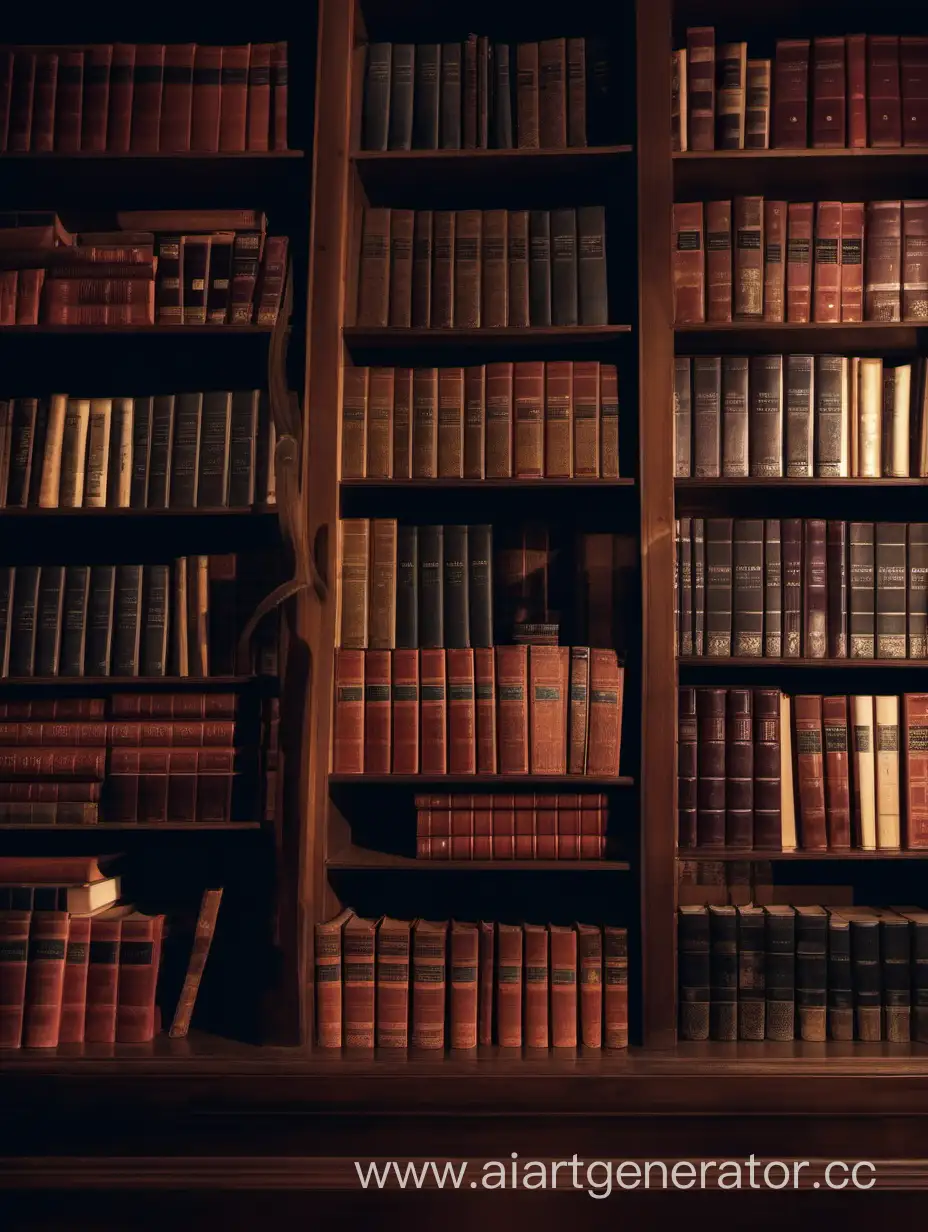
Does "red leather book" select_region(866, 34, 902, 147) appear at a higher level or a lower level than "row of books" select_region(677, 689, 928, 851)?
higher

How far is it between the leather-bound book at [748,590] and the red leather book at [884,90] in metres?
0.83

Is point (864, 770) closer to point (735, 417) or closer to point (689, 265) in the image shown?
point (735, 417)

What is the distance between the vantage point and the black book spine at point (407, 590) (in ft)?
6.76

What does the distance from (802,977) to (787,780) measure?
37cm

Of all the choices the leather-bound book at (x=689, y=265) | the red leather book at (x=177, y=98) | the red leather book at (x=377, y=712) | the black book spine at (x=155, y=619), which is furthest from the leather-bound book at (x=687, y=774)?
the red leather book at (x=177, y=98)

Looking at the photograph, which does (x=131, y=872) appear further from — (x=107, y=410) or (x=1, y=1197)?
(x=107, y=410)

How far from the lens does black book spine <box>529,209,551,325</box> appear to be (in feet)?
6.86

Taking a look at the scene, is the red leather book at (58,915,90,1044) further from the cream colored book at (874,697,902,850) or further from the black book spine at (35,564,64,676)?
the cream colored book at (874,697,902,850)

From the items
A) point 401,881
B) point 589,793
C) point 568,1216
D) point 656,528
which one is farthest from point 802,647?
point 568,1216

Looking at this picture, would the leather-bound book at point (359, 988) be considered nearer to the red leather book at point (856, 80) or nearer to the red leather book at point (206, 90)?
the red leather book at point (206, 90)

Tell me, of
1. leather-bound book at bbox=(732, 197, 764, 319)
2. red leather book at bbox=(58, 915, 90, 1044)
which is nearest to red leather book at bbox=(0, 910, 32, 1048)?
red leather book at bbox=(58, 915, 90, 1044)

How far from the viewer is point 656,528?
2.00 metres

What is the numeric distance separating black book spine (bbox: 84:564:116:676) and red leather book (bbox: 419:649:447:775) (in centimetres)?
63

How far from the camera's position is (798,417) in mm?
2053
